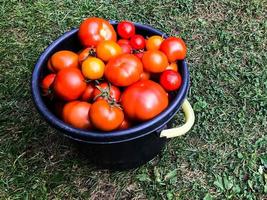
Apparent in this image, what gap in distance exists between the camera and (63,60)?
1542 mm

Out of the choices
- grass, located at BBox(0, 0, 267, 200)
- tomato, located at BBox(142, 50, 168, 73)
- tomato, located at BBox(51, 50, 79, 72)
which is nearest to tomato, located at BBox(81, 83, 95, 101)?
tomato, located at BBox(51, 50, 79, 72)

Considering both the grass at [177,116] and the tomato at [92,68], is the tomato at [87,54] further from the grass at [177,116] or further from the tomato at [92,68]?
the grass at [177,116]

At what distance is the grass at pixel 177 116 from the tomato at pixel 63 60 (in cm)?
51

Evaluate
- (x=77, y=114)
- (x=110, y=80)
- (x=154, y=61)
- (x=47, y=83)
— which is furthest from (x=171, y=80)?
(x=47, y=83)

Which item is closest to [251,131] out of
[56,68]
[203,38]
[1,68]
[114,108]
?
[203,38]

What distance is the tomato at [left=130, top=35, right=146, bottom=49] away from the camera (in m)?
1.62

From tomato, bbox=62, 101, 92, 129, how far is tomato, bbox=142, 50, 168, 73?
10.0 inches

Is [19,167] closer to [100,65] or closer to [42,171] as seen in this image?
[42,171]

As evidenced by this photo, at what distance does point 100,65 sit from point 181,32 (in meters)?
1.03

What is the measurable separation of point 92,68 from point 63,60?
15cm

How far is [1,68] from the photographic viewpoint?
225 cm

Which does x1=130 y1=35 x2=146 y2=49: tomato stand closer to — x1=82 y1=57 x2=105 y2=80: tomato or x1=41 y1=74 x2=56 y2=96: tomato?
x1=82 y1=57 x2=105 y2=80: tomato

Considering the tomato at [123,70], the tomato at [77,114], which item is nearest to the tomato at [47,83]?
the tomato at [77,114]

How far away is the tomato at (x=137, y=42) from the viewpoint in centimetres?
162
